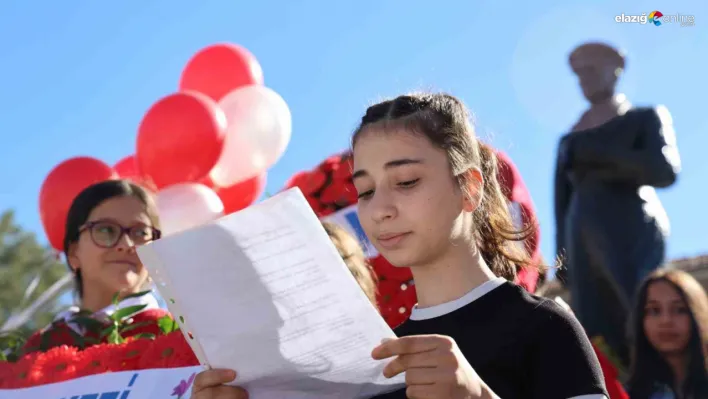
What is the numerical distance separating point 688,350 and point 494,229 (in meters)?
2.11

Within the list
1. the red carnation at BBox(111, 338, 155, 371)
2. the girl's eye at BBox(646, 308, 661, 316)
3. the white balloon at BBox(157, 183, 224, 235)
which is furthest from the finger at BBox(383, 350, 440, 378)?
the white balloon at BBox(157, 183, 224, 235)

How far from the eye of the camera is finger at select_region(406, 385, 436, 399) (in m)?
1.30

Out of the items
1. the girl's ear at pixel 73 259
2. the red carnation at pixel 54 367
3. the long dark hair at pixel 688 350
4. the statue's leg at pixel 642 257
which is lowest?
the long dark hair at pixel 688 350

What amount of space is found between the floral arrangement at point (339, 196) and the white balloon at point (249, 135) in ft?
3.81

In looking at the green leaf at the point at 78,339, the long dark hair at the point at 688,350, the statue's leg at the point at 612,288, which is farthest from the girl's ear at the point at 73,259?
the statue's leg at the point at 612,288

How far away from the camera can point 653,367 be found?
11.8 ft

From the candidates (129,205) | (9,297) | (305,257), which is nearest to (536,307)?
(305,257)

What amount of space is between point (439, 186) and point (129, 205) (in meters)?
1.77

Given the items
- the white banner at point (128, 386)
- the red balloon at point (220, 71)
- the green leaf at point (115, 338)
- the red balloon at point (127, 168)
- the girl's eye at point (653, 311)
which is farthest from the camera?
the red balloon at point (220, 71)

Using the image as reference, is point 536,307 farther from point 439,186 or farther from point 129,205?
point 129,205

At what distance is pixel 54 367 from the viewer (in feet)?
7.70

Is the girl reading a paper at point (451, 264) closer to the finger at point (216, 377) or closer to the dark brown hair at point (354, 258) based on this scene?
the finger at point (216, 377)

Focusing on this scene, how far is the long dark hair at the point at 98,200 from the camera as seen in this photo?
3154 mm

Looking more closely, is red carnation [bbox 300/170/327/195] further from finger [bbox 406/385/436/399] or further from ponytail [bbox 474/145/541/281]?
finger [bbox 406/385/436/399]
